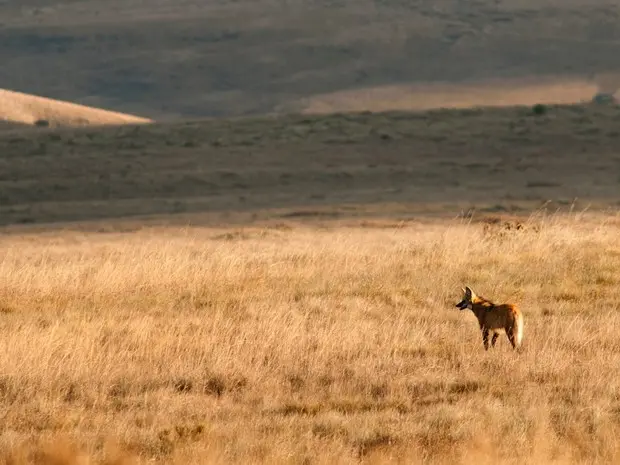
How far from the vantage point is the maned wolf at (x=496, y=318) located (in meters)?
9.80

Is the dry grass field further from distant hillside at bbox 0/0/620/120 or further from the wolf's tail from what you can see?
distant hillside at bbox 0/0/620/120

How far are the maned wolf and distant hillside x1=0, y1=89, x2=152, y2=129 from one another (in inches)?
1842

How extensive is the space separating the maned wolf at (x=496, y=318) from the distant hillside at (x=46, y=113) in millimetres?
46797

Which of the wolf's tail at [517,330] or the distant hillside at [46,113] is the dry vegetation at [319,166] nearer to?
the distant hillside at [46,113]

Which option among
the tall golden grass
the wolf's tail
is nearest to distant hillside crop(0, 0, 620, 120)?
the tall golden grass

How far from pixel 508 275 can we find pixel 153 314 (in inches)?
156

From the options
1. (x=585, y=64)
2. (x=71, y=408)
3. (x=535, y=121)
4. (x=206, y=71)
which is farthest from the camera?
(x=206, y=71)

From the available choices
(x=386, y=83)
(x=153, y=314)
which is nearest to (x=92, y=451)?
(x=153, y=314)

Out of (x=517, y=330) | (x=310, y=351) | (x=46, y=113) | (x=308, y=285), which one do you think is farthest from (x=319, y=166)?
(x=517, y=330)

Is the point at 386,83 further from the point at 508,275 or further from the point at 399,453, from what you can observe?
the point at 399,453

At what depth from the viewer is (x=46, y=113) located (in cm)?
6059

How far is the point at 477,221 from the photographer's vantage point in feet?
84.6

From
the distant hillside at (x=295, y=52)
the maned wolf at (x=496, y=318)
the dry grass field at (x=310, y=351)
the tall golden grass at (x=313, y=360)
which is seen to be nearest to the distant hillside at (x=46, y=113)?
the distant hillside at (x=295, y=52)

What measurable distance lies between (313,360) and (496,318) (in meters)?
1.44
